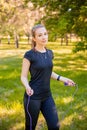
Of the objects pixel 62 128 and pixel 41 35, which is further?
pixel 62 128

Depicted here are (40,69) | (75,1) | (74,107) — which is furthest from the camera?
(75,1)

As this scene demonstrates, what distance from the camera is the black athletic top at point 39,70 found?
515cm

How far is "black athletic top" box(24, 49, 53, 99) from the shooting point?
5.15 meters

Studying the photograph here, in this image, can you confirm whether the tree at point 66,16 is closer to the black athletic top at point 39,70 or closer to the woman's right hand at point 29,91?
the black athletic top at point 39,70

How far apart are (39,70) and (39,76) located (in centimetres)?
9

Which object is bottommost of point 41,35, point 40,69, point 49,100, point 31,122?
point 31,122

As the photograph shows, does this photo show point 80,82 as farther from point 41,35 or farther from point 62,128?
point 41,35

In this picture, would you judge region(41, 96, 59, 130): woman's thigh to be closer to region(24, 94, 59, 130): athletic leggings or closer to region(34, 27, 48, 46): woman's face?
region(24, 94, 59, 130): athletic leggings

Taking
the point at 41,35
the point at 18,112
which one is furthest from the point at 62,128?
the point at 41,35

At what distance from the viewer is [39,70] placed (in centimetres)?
516

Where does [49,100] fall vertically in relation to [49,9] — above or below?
below

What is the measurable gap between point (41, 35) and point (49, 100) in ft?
3.11

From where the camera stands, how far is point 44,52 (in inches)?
207

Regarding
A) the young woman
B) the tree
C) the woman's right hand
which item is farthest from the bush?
the woman's right hand
